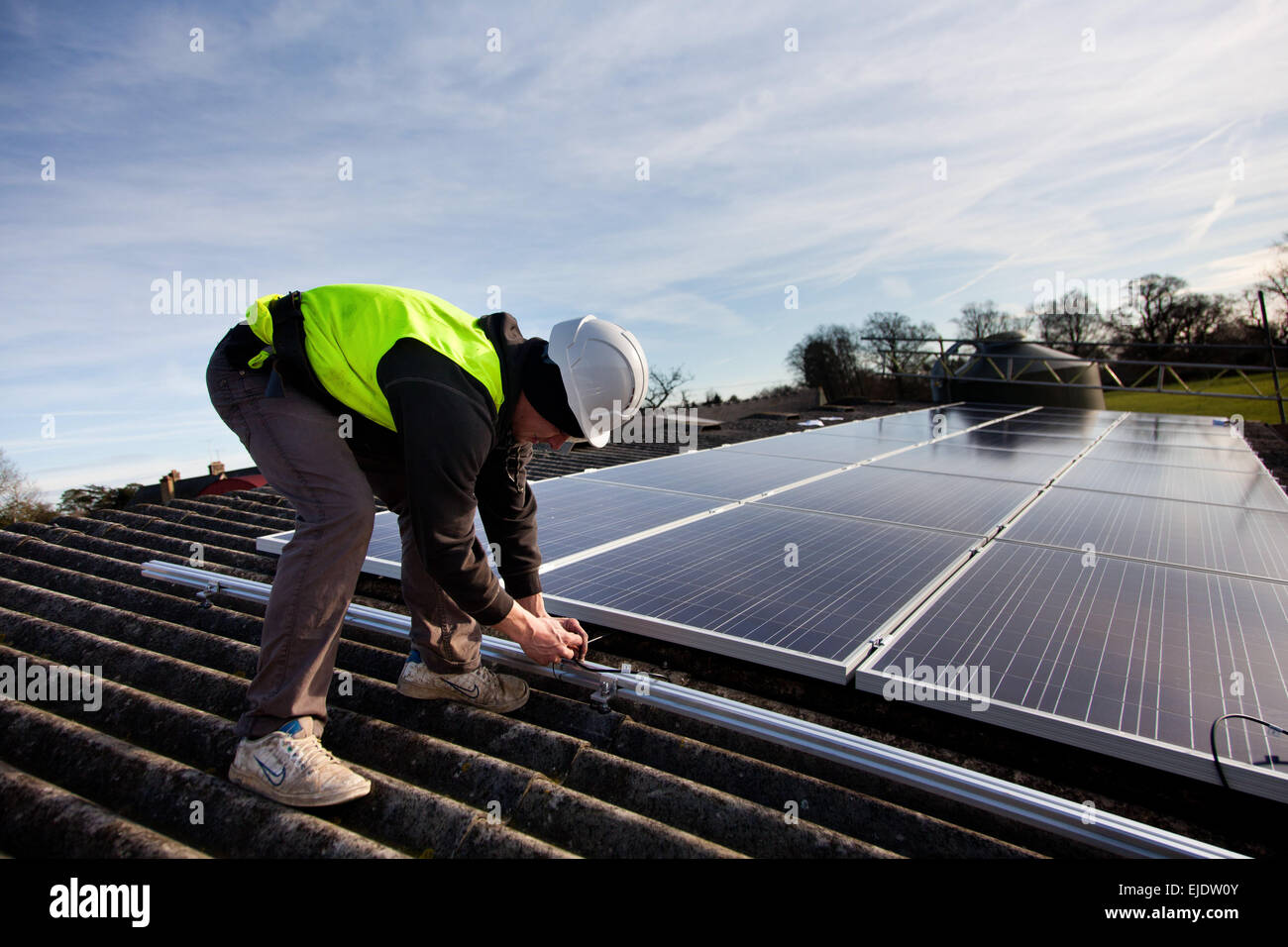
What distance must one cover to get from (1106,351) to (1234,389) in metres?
10.6

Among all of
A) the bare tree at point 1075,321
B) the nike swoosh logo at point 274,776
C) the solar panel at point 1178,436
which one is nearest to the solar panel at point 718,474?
the nike swoosh logo at point 274,776

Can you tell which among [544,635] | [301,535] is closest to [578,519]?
[544,635]

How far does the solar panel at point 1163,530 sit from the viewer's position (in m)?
4.50

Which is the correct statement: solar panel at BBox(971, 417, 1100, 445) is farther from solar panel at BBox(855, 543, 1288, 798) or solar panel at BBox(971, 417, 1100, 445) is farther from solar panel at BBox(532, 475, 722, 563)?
solar panel at BBox(532, 475, 722, 563)

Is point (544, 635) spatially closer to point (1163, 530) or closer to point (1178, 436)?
point (1163, 530)

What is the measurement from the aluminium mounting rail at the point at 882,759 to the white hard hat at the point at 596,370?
1185 mm

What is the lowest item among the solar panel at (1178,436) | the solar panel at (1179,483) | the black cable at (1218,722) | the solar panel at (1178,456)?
the black cable at (1218,722)

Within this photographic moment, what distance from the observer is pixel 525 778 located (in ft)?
9.18

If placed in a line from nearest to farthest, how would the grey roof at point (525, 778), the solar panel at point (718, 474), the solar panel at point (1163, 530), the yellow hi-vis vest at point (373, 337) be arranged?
1. the grey roof at point (525, 778)
2. the yellow hi-vis vest at point (373, 337)
3. the solar panel at point (1163, 530)
4. the solar panel at point (718, 474)

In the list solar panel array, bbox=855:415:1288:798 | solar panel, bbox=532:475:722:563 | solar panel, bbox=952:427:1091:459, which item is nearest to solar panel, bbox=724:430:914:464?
solar panel, bbox=952:427:1091:459

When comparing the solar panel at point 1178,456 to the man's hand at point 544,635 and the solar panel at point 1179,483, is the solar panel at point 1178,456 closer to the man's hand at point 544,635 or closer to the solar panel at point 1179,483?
the solar panel at point 1179,483

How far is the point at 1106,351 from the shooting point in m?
56.4
